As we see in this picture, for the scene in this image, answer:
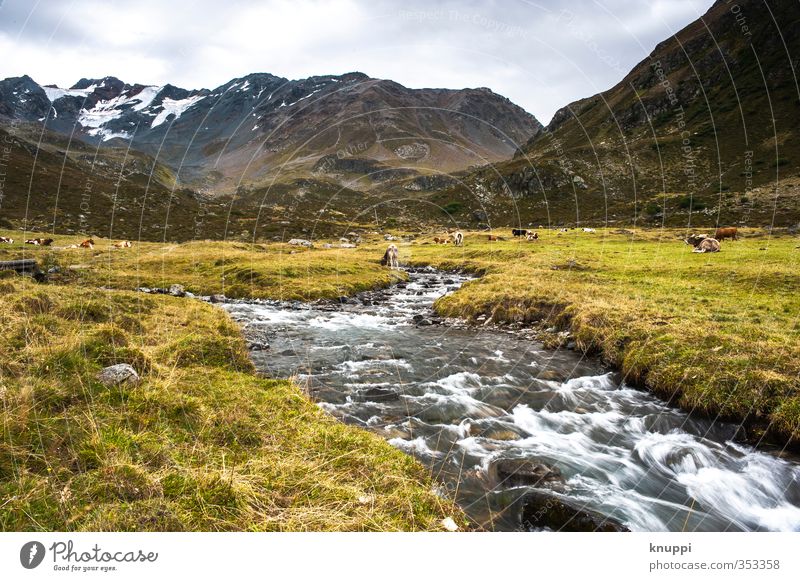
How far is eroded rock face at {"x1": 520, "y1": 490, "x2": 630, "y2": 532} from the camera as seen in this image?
6730 millimetres

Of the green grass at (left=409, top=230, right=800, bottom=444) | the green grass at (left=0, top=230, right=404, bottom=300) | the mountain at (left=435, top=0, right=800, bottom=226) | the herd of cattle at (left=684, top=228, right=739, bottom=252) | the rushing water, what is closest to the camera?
the rushing water

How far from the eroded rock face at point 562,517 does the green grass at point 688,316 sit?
5.70 m

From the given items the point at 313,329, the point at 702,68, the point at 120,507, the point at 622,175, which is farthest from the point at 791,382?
the point at 702,68

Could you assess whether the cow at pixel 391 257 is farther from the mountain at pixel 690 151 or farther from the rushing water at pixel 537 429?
the mountain at pixel 690 151

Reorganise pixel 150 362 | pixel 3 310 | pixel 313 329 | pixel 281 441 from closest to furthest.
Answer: pixel 281 441
pixel 150 362
pixel 3 310
pixel 313 329

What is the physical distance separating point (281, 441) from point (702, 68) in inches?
8591

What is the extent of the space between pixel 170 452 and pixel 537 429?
8.63 meters

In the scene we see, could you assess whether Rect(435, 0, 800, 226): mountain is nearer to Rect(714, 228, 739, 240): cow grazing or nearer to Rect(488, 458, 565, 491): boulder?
Rect(714, 228, 739, 240): cow grazing

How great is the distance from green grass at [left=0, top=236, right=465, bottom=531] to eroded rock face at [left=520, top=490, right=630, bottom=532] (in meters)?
1.81

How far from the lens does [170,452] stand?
580cm

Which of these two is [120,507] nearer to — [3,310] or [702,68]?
[3,310]

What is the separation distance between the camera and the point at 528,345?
17.8 meters

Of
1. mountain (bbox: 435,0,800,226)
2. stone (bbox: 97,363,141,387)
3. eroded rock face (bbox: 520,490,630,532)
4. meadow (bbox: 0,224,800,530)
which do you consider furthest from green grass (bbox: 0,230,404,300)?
mountain (bbox: 435,0,800,226)
